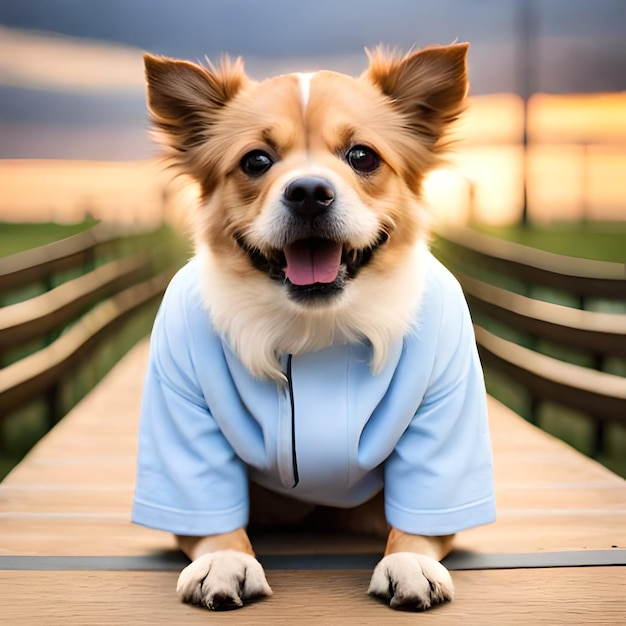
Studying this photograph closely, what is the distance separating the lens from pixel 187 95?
6.35 ft

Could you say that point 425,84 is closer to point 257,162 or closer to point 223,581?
point 257,162

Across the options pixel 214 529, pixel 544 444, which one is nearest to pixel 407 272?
pixel 214 529

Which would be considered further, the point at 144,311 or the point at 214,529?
the point at 144,311

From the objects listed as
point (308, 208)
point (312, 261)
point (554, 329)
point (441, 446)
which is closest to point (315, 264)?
point (312, 261)

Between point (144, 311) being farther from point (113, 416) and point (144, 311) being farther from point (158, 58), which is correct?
point (158, 58)

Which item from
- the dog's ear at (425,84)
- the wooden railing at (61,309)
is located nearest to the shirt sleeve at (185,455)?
the dog's ear at (425,84)

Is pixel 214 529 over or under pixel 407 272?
under

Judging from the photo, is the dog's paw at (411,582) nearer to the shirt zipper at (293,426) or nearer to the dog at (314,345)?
the dog at (314,345)

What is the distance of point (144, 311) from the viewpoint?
628cm

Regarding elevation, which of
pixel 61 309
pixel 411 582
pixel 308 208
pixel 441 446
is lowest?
pixel 61 309

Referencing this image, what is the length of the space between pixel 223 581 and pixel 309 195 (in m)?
0.74

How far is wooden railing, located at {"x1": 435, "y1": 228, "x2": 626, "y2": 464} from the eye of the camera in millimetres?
3477

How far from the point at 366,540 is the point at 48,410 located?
2294 millimetres

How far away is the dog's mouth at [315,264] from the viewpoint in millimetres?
1754
